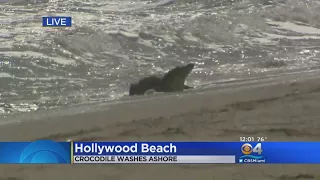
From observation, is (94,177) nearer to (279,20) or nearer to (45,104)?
(45,104)

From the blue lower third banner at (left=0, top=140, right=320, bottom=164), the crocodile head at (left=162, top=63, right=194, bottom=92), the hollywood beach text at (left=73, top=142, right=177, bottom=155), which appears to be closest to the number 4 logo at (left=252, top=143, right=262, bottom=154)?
the blue lower third banner at (left=0, top=140, right=320, bottom=164)

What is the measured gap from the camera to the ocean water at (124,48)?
3.85 m

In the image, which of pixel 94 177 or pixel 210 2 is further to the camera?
pixel 210 2

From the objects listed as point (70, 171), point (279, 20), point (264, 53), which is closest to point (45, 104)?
point (70, 171)

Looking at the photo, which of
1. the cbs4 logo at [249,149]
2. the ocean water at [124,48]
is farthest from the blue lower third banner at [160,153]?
the ocean water at [124,48]

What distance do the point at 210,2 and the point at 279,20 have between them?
45.2 inches

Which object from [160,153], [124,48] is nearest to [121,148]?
[160,153]

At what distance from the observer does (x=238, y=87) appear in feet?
11.7

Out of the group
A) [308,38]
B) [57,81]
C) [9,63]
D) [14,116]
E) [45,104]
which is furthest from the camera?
[308,38]

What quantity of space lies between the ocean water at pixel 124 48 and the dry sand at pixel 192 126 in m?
0.50

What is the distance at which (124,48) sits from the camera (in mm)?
5035

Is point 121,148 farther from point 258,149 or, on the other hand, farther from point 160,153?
point 258,149

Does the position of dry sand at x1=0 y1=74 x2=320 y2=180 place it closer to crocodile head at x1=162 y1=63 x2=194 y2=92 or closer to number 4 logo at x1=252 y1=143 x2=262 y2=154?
number 4 logo at x1=252 y1=143 x2=262 y2=154

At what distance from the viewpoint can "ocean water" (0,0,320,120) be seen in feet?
12.6
